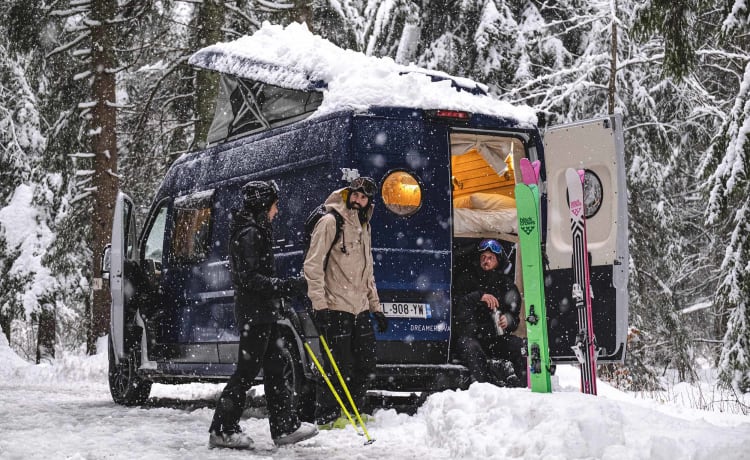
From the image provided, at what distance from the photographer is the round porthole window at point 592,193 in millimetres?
8148

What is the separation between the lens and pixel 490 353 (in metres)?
8.56

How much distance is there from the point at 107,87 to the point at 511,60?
23.2 feet

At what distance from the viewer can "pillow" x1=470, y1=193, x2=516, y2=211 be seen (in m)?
9.26

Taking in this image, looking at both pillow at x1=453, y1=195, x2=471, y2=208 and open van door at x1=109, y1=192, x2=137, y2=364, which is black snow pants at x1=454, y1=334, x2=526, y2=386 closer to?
pillow at x1=453, y1=195, x2=471, y2=208

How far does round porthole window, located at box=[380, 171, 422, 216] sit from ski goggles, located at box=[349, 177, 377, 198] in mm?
586

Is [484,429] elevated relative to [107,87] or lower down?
lower down

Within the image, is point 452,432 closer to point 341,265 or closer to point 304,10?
point 341,265

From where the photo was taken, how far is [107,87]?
53.2 feet

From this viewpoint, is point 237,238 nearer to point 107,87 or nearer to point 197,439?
point 197,439

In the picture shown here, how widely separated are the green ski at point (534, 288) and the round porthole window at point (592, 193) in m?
1.00

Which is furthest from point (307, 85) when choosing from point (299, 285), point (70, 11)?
point (70, 11)

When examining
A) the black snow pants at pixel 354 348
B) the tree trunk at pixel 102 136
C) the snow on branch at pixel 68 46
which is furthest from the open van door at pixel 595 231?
the snow on branch at pixel 68 46

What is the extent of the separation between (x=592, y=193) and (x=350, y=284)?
2.58m

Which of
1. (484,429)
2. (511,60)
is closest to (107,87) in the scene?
(511,60)
